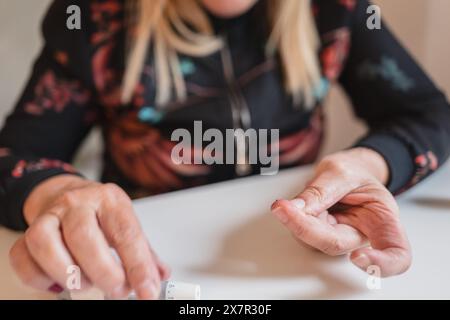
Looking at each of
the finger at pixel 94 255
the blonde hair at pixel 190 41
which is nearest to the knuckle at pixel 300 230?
the finger at pixel 94 255

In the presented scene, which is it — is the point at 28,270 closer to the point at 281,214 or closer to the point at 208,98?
the point at 281,214

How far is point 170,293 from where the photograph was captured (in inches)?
12.9

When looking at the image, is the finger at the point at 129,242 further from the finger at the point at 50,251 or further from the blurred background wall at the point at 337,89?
the blurred background wall at the point at 337,89

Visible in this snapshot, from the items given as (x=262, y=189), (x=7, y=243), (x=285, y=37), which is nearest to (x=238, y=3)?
(x=285, y=37)

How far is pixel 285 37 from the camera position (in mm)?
562

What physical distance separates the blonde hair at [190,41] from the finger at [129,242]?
0.20 metres

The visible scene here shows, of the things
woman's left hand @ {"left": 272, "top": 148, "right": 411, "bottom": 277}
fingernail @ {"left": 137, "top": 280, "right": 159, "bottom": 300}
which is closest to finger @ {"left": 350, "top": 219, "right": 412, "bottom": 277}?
woman's left hand @ {"left": 272, "top": 148, "right": 411, "bottom": 277}

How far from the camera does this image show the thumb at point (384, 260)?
0.32 metres

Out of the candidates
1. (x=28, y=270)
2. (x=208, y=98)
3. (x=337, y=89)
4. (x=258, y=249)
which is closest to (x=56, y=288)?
(x=28, y=270)

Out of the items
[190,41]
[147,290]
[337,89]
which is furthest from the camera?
[337,89]

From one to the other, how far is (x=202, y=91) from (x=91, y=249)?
0.88 ft

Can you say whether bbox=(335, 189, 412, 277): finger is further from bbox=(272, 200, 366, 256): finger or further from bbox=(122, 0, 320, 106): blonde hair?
bbox=(122, 0, 320, 106): blonde hair

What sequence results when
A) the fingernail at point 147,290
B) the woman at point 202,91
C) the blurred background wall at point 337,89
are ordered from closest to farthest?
the fingernail at point 147,290, the woman at point 202,91, the blurred background wall at point 337,89
